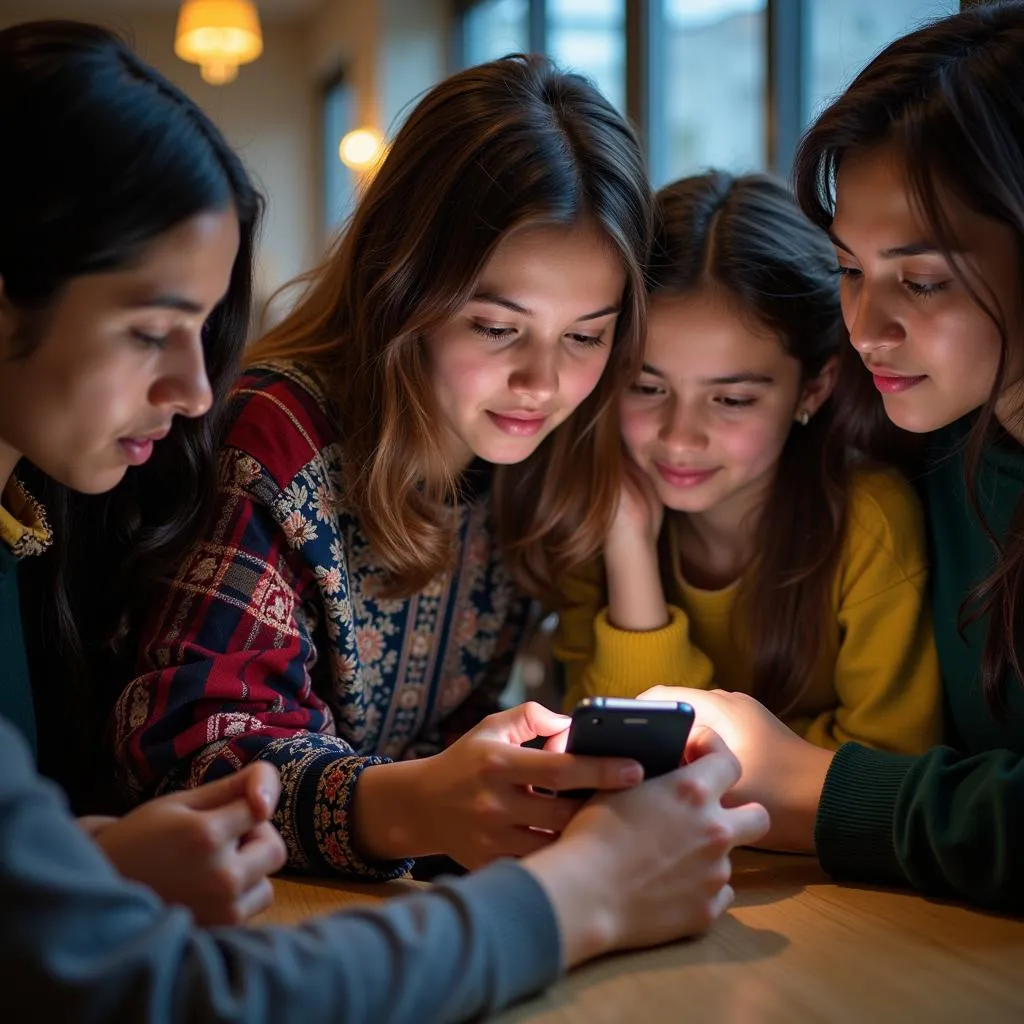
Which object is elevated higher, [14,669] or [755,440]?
[755,440]

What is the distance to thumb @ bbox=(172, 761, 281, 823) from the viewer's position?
877mm

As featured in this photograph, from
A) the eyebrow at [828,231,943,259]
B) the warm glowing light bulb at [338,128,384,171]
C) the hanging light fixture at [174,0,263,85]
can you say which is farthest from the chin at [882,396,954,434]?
the hanging light fixture at [174,0,263,85]

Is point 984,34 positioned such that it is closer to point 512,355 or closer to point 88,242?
point 512,355

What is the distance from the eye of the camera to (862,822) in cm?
109

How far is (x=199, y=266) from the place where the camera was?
3.22 feet

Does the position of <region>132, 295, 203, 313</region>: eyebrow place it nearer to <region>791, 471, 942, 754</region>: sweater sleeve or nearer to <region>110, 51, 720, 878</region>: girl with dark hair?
<region>110, 51, 720, 878</region>: girl with dark hair

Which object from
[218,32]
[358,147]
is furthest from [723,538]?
[218,32]

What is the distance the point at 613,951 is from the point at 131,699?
0.56 meters

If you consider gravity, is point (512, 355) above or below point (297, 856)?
above

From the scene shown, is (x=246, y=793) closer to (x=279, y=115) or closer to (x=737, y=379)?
(x=737, y=379)

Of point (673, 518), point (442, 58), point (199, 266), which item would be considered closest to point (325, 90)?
point (442, 58)

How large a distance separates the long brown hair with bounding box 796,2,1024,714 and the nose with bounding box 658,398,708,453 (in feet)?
1.05

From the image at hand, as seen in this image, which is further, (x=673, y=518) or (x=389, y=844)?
(x=673, y=518)

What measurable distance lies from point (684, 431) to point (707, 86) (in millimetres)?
2401
